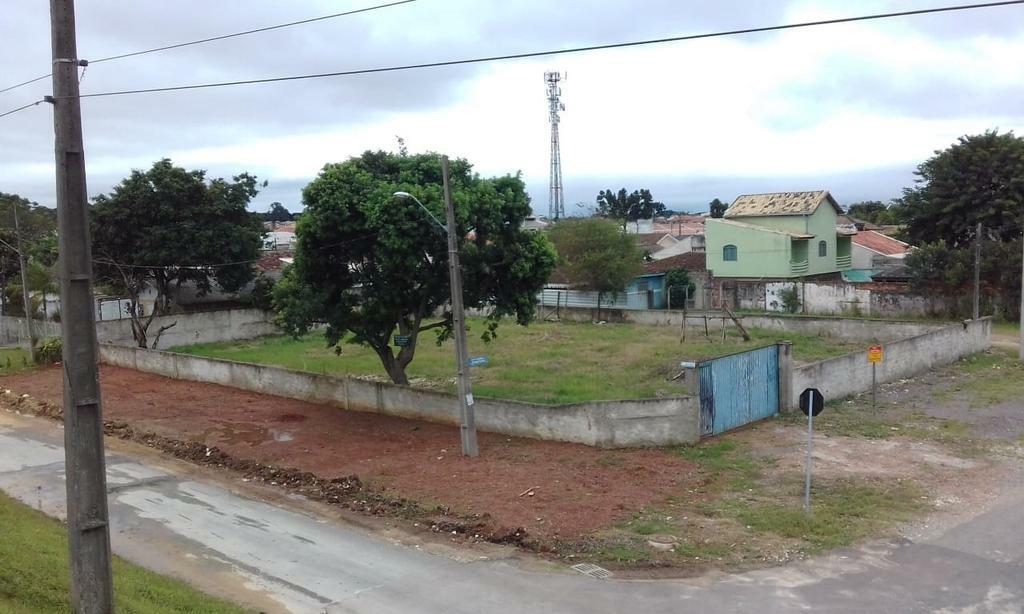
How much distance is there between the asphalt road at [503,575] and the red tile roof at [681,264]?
35.0 meters

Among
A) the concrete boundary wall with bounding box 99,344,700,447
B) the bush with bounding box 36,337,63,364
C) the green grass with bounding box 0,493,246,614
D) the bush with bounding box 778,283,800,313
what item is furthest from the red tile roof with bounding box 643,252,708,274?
the green grass with bounding box 0,493,246,614

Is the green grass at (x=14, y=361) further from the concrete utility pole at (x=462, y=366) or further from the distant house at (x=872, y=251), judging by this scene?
the distant house at (x=872, y=251)

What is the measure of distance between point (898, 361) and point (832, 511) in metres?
12.7

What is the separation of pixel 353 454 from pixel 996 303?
32.2 metres

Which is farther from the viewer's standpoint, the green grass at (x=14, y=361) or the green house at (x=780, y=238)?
the green house at (x=780, y=238)

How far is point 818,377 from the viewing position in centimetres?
2044

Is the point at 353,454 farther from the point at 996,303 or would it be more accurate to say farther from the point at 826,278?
the point at 826,278

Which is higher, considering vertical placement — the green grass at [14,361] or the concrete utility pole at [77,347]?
the concrete utility pole at [77,347]

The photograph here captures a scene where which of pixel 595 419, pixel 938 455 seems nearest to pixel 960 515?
pixel 938 455

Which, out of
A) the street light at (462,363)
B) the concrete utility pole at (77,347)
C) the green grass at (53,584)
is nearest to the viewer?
the concrete utility pole at (77,347)

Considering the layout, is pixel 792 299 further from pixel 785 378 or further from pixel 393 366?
pixel 393 366

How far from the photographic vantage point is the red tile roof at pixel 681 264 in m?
48.6

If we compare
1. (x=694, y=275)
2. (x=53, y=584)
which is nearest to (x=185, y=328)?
(x=694, y=275)

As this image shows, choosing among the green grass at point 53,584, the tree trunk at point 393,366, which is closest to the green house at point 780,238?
the tree trunk at point 393,366
